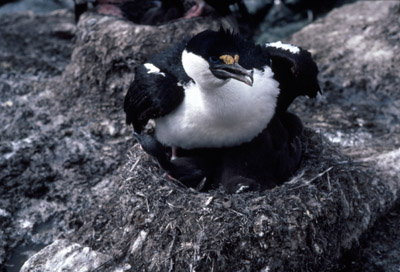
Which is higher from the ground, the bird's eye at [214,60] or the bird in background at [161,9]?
the bird's eye at [214,60]

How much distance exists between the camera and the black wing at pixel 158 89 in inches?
109

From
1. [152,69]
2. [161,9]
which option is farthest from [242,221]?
[161,9]

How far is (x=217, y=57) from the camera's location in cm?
243

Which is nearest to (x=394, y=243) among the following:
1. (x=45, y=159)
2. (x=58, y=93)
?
(x=45, y=159)

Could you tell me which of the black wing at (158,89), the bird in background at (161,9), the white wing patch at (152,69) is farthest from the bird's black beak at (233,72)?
the bird in background at (161,9)

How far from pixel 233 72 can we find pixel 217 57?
0.37 ft

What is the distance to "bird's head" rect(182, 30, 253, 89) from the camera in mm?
2414

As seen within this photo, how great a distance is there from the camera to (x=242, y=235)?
2.50 meters

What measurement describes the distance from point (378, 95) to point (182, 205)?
2.71 meters

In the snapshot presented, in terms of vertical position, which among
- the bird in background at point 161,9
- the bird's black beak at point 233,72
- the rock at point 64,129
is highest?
the bird's black beak at point 233,72

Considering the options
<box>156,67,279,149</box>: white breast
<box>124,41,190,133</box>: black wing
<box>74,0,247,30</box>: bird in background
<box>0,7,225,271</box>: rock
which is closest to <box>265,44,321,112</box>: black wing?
<box>156,67,279,149</box>: white breast

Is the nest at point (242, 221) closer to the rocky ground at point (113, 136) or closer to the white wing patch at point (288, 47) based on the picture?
the rocky ground at point (113, 136)

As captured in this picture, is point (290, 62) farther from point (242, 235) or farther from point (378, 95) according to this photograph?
point (378, 95)

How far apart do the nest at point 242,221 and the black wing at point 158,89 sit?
352 mm
